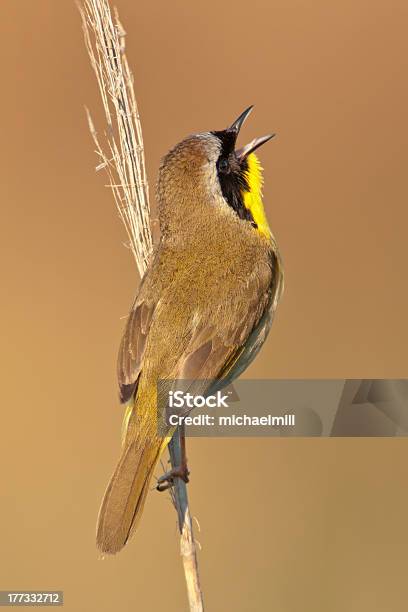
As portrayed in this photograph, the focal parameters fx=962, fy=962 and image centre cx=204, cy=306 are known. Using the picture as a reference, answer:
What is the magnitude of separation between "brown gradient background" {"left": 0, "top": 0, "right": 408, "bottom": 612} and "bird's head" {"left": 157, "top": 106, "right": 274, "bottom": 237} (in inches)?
61.4

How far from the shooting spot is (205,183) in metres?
3.36

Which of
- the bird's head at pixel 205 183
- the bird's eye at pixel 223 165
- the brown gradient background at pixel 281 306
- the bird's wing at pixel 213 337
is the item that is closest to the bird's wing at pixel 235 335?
the bird's wing at pixel 213 337

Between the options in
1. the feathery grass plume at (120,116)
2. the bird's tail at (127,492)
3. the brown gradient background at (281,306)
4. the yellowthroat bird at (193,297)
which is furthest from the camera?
the brown gradient background at (281,306)

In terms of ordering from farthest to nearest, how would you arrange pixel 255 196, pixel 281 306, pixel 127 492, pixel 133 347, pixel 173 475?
pixel 281 306 < pixel 255 196 < pixel 133 347 < pixel 173 475 < pixel 127 492

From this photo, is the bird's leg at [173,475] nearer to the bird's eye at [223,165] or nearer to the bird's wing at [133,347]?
the bird's wing at [133,347]

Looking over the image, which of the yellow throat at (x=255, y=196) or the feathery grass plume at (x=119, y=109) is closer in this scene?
the feathery grass plume at (x=119, y=109)

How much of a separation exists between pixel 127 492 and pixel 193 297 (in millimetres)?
700

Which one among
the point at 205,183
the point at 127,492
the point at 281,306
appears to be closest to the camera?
the point at 127,492

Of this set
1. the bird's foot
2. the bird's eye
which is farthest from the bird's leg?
the bird's eye

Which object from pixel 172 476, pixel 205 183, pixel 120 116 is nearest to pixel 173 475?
pixel 172 476

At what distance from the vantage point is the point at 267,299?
3301mm

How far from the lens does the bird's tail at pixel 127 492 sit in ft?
8.81

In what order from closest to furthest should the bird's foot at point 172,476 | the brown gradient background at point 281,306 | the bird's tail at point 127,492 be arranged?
the bird's tail at point 127,492, the bird's foot at point 172,476, the brown gradient background at point 281,306

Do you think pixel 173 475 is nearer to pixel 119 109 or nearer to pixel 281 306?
pixel 119 109
